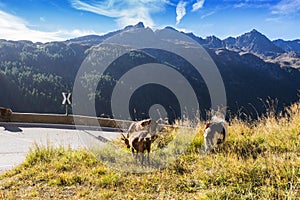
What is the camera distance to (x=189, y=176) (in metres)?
4.02

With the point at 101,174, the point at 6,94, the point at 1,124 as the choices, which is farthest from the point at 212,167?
the point at 6,94

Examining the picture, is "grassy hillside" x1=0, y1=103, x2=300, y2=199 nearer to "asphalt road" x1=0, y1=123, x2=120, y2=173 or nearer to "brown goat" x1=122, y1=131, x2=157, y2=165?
"brown goat" x1=122, y1=131, x2=157, y2=165

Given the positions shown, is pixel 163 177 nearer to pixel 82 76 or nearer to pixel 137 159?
pixel 137 159

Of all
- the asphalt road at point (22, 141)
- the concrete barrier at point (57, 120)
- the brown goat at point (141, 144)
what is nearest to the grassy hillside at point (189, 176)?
the brown goat at point (141, 144)

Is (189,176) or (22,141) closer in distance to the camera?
(189,176)

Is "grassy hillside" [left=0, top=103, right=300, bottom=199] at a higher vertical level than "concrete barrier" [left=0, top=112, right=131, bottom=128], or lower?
higher

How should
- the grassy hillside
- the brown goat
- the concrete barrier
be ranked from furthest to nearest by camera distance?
1. the concrete barrier
2. the brown goat
3. the grassy hillside

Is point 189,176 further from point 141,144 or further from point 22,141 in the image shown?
point 22,141

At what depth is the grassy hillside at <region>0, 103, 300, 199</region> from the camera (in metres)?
3.39

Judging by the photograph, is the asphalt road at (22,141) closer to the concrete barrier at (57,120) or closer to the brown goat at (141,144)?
the concrete barrier at (57,120)

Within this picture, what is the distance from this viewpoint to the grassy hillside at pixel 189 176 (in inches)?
134

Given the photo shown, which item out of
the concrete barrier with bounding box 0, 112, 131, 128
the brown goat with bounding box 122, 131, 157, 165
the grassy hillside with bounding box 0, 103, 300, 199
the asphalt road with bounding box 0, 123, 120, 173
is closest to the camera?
the grassy hillside with bounding box 0, 103, 300, 199

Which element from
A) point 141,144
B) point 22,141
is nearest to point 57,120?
point 22,141

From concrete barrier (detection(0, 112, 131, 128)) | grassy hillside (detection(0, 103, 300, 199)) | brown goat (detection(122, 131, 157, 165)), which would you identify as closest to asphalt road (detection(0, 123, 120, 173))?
concrete barrier (detection(0, 112, 131, 128))
